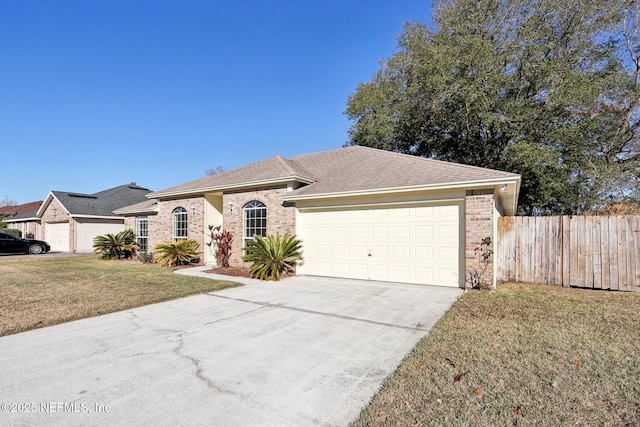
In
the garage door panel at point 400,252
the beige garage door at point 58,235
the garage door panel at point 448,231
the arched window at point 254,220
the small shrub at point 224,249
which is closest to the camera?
the garage door panel at point 448,231

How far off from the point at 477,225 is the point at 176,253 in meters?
10.9

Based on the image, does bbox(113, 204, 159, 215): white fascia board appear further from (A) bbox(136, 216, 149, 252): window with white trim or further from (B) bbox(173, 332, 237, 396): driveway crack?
(B) bbox(173, 332, 237, 396): driveway crack

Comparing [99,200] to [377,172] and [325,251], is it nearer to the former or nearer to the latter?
[325,251]

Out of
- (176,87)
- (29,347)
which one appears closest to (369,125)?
(176,87)

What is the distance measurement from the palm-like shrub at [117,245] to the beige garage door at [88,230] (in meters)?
6.82

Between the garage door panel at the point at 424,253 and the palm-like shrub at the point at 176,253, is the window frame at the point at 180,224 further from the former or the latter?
the garage door panel at the point at 424,253

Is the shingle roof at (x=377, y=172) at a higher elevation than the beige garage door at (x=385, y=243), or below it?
higher

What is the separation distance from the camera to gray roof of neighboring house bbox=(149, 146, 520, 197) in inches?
323

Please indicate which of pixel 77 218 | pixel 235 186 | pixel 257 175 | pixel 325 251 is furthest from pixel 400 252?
pixel 77 218

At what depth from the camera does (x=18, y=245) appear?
1873 centimetres

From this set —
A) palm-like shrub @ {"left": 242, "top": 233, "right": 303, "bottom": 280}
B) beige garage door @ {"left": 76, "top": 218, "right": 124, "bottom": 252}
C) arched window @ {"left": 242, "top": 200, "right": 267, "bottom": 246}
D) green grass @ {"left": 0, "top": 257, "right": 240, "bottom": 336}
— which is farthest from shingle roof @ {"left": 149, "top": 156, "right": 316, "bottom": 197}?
beige garage door @ {"left": 76, "top": 218, "right": 124, "bottom": 252}

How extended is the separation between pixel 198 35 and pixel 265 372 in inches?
512

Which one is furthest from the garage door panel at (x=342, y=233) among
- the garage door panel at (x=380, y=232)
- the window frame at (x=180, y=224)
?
the window frame at (x=180, y=224)

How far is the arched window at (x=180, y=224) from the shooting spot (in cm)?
1395
